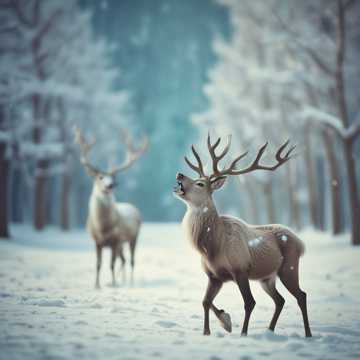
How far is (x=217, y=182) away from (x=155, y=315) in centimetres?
196

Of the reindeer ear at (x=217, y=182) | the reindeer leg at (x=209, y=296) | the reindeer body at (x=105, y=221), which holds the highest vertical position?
the reindeer ear at (x=217, y=182)

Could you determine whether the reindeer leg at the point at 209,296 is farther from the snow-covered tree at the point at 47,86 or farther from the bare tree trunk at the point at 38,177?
the bare tree trunk at the point at 38,177

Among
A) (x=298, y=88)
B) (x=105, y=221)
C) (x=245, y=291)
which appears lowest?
(x=245, y=291)

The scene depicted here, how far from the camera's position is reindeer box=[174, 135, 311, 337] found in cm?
A: 399

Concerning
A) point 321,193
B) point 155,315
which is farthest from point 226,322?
point 321,193

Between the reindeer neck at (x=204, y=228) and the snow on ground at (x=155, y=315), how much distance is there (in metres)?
0.91

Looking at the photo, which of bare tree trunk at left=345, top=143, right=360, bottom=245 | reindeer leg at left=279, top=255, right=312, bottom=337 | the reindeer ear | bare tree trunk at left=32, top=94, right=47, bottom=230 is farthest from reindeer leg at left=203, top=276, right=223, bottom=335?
bare tree trunk at left=32, top=94, right=47, bottom=230

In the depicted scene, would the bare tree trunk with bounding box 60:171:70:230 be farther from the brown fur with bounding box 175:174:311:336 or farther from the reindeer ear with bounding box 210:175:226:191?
the brown fur with bounding box 175:174:311:336

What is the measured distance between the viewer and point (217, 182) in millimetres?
4391

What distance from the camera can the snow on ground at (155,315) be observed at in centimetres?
329

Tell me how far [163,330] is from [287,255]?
5.24 feet

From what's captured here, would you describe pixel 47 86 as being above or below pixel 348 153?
above

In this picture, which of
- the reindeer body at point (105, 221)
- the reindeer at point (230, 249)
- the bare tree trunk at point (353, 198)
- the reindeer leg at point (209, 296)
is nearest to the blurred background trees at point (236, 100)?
the bare tree trunk at point (353, 198)

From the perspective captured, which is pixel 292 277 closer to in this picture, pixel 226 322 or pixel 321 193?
pixel 226 322
